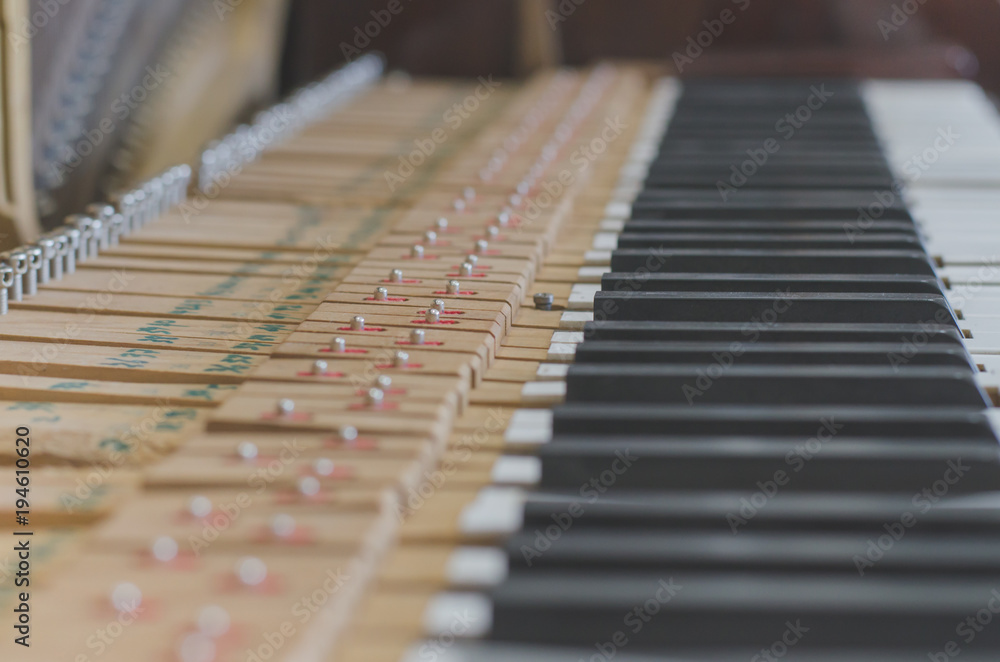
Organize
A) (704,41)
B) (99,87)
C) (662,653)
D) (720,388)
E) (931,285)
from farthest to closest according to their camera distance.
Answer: (704,41) < (99,87) < (931,285) < (720,388) < (662,653)

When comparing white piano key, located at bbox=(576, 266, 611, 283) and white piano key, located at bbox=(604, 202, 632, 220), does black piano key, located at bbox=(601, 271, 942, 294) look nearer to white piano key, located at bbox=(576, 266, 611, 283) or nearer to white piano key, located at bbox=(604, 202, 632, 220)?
white piano key, located at bbox=(576, 266, 611, 283)

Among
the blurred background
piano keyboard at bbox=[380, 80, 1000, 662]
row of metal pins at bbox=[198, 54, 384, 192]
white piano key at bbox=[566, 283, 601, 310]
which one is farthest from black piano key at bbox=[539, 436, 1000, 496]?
the blurred background

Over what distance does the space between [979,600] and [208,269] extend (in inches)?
79.6

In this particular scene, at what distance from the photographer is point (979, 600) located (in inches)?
54.3

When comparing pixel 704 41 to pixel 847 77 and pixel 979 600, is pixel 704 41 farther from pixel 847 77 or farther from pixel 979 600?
pixel 979 600

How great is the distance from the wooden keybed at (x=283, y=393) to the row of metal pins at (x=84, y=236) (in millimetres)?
30

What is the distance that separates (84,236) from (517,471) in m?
1.63

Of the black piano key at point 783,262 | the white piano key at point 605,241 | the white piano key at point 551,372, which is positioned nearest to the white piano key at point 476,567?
the white piano key at point 551,372

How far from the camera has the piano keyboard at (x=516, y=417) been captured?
1.36 metres

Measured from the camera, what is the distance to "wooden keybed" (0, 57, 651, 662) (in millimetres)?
1338

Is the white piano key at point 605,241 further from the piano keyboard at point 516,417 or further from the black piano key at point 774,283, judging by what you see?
the black piano key at point 774,283

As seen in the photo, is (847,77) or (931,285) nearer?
(931,285)

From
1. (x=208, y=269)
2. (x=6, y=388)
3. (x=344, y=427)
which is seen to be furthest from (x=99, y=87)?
(x=344, y=427)

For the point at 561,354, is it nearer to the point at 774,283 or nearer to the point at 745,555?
the point at 774,283
